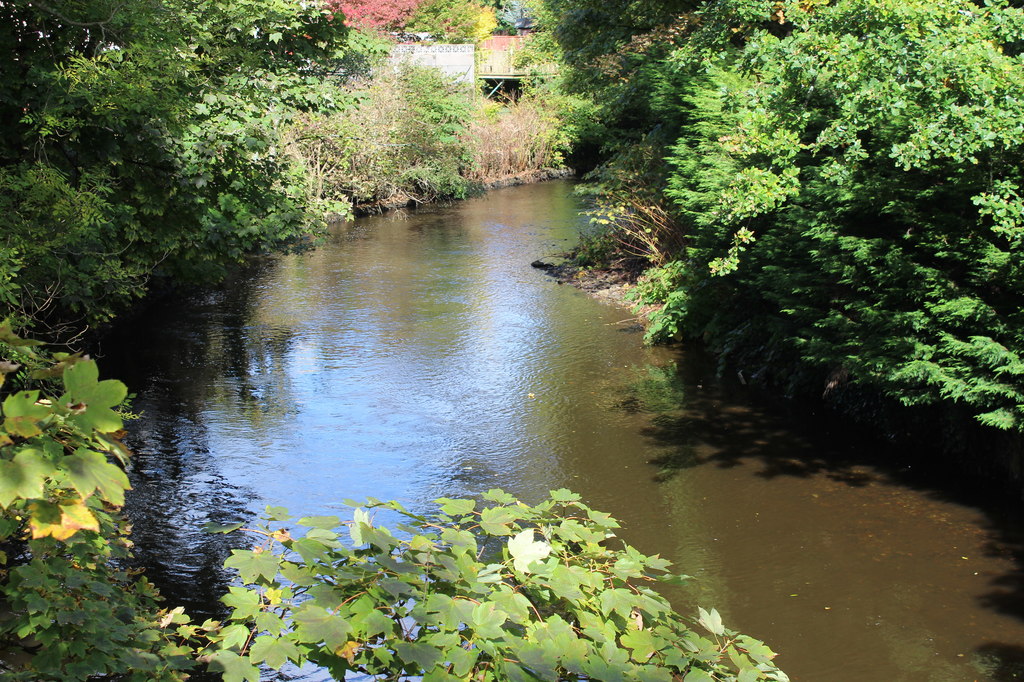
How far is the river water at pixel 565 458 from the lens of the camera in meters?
6.42

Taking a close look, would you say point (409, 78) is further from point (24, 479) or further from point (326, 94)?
point (24, 479)

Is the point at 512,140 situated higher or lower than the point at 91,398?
higher

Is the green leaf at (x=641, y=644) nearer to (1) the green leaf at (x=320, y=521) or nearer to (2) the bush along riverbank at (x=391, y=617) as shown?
(2) the bush along riverbank at (x=391, y=617)

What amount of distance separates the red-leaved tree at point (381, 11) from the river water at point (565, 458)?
2043 cm

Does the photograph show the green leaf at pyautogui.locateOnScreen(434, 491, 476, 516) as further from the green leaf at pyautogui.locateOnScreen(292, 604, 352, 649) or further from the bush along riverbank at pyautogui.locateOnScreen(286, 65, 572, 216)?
the bush along riverbank at pyautogui.locateOnScreen(286, 65, 572, 216)

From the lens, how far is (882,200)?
8336 mm

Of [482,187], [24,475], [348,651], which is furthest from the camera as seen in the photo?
[482,187]

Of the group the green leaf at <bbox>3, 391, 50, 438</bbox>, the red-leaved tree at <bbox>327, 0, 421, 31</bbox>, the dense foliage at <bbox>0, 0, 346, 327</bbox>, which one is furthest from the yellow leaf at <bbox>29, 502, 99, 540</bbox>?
the red-leaved tree at <bbox>327, 0, 421, 31</bbox>

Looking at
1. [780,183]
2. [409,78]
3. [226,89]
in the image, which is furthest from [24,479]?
[409,78]

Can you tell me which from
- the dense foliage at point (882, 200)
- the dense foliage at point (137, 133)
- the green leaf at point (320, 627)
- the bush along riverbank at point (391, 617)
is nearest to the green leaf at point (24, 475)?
the bush along riverbank at point (391, 617)

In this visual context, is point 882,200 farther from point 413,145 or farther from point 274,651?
point 413,145

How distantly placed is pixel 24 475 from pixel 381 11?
38.0 meters

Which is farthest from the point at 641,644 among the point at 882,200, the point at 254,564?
the point at 882,200

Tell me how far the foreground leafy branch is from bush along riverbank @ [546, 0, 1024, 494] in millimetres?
5171
